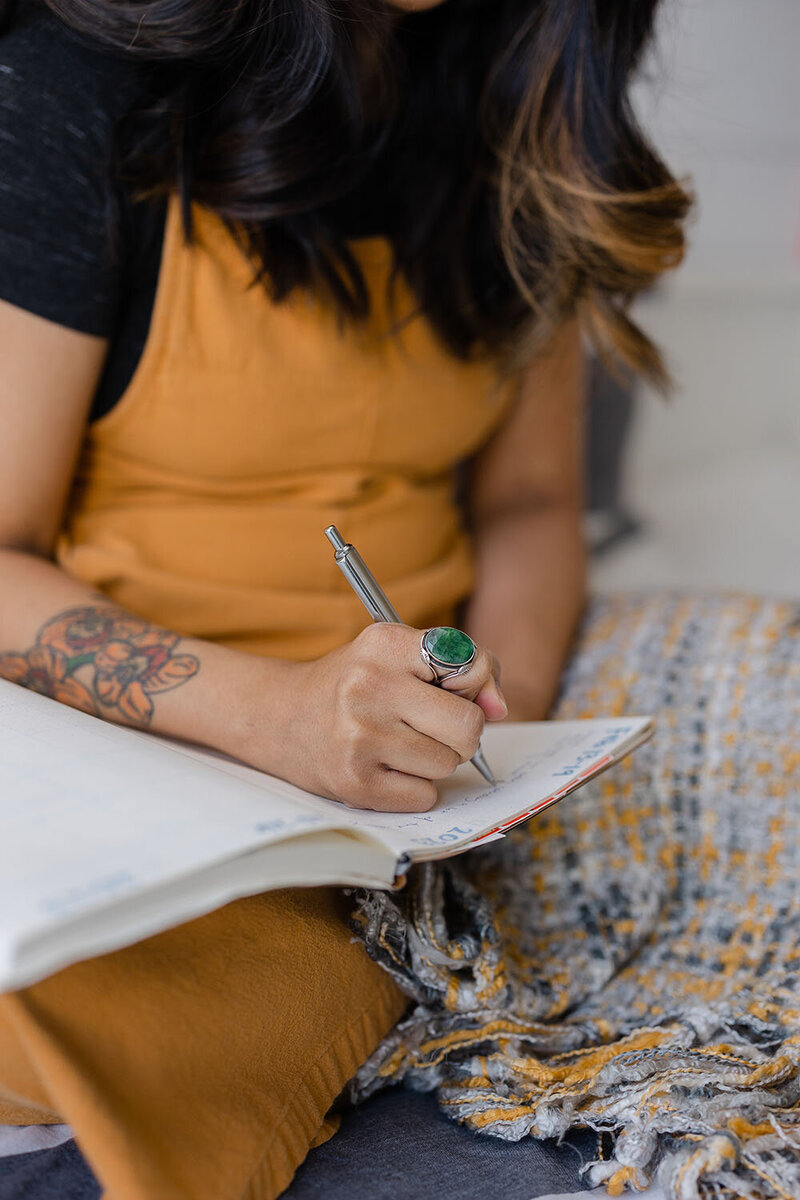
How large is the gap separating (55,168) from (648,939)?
64 centimetres

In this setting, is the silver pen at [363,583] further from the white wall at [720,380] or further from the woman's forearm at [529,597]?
the white wall at [720,380]

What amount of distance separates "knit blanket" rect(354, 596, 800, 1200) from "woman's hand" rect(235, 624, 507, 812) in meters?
0.08

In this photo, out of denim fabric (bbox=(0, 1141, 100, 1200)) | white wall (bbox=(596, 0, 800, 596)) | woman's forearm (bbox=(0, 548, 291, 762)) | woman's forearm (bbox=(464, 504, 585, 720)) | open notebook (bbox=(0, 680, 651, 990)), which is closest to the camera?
open notebook (bbox=(0, 680, 651, 990))

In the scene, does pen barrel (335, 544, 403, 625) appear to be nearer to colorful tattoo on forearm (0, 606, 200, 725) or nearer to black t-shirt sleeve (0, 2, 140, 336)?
colorful tattoo on forearm (0, 606, 200, 725)

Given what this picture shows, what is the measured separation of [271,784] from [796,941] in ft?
1.18

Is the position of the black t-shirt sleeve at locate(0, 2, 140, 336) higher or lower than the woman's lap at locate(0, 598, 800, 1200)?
higher

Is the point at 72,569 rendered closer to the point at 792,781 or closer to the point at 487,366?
the point at 487,366

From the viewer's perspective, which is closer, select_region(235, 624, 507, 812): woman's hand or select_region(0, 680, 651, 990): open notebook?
select_region(0, 680, 651, 990): open notebook

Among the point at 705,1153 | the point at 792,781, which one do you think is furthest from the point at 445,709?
the point at 792,781

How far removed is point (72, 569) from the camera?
784 mm

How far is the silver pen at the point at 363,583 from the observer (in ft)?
1.85

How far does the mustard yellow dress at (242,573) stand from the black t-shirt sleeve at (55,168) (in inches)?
2.0

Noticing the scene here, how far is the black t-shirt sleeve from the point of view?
68 centimetres

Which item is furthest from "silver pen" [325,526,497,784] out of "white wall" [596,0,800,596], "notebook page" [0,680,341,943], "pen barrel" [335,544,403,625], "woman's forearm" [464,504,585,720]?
"white wall" [596,0,800,596]
